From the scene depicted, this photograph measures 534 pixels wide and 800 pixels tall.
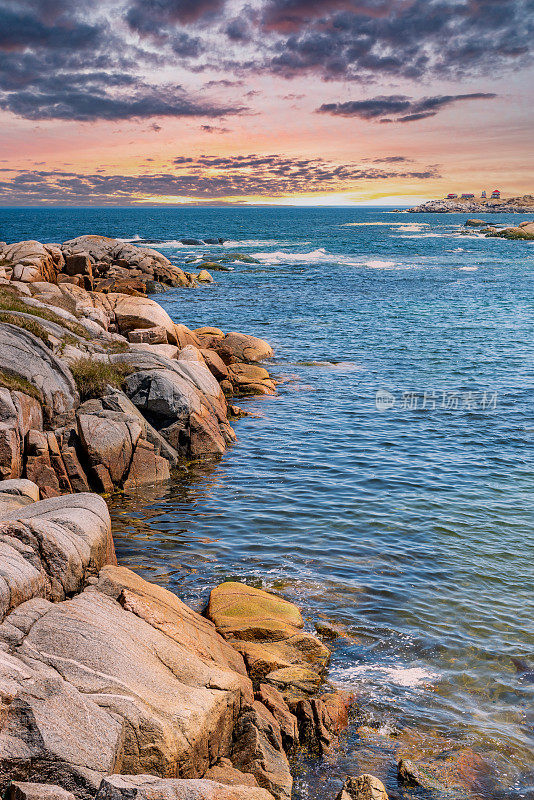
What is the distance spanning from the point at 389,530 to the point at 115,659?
9.68 m

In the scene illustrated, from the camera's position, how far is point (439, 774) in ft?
27.8

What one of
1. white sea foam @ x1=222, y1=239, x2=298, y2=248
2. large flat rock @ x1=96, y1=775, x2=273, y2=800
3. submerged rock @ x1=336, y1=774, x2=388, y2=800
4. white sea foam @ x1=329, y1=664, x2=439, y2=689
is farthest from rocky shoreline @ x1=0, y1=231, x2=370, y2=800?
white sea foam @ x1=222, y1=239, x2=298, y2=248

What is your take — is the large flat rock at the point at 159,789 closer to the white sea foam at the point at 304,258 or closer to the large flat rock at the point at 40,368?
the large flat rock at the point at 40,368

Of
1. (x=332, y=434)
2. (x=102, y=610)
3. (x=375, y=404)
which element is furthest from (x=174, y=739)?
(x=375, y=404)

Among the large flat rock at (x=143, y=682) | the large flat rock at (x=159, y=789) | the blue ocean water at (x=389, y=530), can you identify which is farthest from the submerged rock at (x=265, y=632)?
the large flat rock at (x=159, y=789)

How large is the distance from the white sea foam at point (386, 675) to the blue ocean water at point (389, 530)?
28 millimetres

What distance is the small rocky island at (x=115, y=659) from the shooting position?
19.7 feet

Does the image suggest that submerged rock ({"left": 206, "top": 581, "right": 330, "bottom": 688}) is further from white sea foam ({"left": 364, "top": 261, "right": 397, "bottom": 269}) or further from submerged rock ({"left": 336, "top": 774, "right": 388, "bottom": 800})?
white sea foam ({"left": 364, "top": 261, "right": 397, "bottom": 269})

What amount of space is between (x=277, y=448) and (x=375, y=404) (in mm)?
6640

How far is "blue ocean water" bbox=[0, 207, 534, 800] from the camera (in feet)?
32.4

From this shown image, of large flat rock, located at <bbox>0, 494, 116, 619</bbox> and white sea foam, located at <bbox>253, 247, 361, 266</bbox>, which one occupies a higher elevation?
white sea foam, located at <bbox>253, 247, 361, 266</bbox>

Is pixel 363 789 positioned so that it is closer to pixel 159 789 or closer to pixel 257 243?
pixel 159 789

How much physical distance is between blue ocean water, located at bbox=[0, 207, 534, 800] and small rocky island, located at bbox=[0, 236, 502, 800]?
623mm

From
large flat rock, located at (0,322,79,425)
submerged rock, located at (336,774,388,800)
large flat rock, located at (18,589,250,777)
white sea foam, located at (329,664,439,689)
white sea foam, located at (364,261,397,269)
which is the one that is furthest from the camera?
white sea foam, located at (364,261,397,269)
